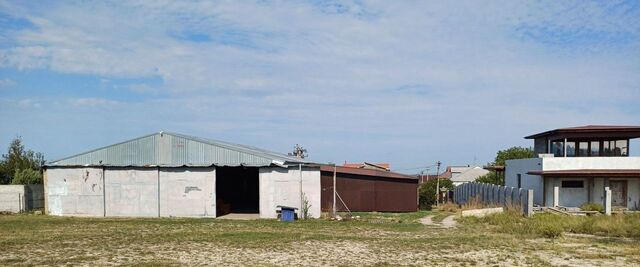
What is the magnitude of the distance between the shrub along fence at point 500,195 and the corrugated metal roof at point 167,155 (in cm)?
1297

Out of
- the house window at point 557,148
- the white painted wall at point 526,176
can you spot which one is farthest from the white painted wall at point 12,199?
the house window at point 557,148

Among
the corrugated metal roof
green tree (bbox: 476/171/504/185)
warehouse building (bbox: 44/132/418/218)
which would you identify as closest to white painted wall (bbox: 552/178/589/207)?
warehouse building (bbox: 44/132/418/218)

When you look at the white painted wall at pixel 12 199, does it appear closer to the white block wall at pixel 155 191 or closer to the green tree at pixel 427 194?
the white block wall at pixel 155 191

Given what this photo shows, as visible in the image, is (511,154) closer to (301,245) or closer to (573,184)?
(573,184)

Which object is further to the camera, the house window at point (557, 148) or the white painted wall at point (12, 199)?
the house window at point (557, 148)

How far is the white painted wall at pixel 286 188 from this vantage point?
1235 inches

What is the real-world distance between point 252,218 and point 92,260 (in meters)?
16.3

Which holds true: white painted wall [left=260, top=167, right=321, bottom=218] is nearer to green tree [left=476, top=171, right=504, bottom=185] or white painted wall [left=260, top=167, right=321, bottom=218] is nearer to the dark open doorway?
the dark open doorway

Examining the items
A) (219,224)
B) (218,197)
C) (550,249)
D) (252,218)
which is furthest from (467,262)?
(218,197)

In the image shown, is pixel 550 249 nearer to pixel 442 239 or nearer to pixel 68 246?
pixel 442 239

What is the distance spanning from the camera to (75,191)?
108 feet

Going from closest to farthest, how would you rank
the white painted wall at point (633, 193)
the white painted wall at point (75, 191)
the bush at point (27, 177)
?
1. the white painted wall at point (75, 191)
2. the white painted wall at point (633, 193)
3. the bush at point (27, 177)

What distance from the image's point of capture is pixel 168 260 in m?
15.6

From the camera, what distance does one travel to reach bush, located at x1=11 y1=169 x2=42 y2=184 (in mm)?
43250
